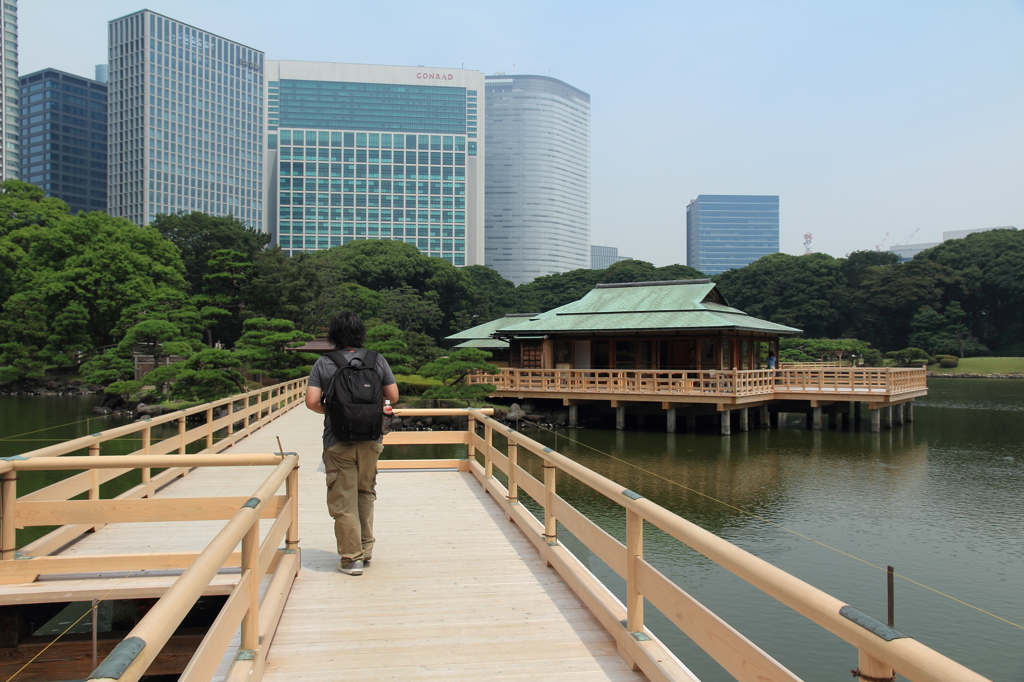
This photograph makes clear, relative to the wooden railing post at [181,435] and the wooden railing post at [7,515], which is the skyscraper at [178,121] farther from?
the wooden railing post at [7,515]

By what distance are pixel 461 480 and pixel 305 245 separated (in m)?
109

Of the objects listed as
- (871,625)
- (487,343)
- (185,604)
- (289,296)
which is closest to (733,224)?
(289,296)

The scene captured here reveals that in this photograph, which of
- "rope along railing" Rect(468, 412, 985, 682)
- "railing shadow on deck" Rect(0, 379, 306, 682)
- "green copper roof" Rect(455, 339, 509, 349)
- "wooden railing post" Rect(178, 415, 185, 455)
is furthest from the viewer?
"green copper roof" Rect(455, 339, 509, 349)

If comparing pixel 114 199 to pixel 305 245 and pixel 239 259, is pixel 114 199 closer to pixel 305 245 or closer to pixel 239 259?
pixel 305 245

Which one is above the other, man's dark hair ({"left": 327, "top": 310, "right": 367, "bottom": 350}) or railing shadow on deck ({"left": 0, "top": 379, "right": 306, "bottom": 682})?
man's dark hair ({"left": 327, "top": 310, "right": 367, "bottom": 350})

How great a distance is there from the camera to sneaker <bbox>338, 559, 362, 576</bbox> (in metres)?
4.66

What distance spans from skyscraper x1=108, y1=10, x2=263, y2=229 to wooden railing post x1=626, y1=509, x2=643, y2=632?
109103 mm

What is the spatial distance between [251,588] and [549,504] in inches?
93.1

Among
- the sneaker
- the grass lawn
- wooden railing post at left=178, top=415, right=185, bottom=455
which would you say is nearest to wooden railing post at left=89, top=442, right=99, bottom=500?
wooden railing post at left=178, top=415, right=185, bottom=455

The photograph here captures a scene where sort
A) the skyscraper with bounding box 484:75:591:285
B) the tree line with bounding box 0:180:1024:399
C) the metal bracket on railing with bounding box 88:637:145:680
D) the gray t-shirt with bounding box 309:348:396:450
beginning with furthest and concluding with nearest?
1. the skyscraper with bounding box 484:75:591:285
2. the tree line with bounding box 0:180:1024:399
3. the gray t-shirt with bounding box 309:348:396:450
4. the metal bracket on railing with bounding box 88:637:145:680

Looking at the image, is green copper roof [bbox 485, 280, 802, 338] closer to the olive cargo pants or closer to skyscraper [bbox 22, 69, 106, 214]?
the olive cargo pants

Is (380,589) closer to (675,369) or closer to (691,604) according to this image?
(691,604)

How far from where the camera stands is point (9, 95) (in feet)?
324

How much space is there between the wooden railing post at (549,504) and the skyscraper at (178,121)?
108 m
